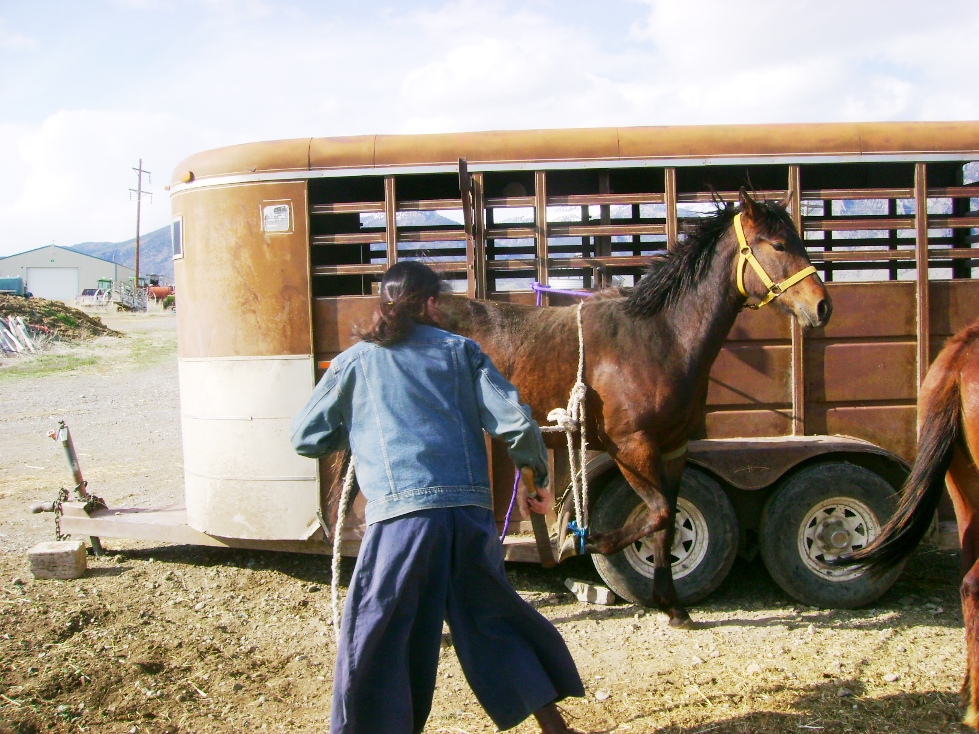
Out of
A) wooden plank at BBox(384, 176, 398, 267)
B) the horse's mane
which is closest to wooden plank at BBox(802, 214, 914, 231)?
the horse's mane

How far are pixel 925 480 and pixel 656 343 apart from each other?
1.48 meters

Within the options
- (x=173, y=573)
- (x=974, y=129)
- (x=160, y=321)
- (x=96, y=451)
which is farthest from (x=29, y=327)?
(x=974, y=129)

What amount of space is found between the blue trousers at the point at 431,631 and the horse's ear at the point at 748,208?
7.91 ft

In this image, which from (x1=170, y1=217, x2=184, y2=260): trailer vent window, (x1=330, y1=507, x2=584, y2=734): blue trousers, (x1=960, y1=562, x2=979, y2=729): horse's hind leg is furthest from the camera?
(x1=170, y1=217, x2=184, y2=260): trailer vent window

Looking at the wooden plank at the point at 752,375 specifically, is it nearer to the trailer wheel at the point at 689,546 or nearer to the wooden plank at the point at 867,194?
the trailer wheel at the point at 689,546

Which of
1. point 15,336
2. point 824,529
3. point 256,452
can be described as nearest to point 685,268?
point 824,529

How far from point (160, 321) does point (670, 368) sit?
106 feet

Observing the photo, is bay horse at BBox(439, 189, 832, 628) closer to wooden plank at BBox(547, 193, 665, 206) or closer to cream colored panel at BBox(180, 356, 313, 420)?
wooden plank at BBox(547, 193, 665, 206)

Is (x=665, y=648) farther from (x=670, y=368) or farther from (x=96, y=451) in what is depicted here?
(x=96, y=451)

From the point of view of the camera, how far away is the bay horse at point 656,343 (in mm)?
4152

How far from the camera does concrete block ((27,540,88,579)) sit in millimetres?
4930

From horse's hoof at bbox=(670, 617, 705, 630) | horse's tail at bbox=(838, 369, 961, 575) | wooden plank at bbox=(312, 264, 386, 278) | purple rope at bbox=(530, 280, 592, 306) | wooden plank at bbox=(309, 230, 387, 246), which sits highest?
wooden plank at bbox=(309, 230, 387, 246)

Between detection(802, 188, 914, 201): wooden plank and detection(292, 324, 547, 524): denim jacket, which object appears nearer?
detection(292, 324, 547, 524): denim jacket

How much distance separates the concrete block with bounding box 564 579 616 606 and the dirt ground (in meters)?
0.06
